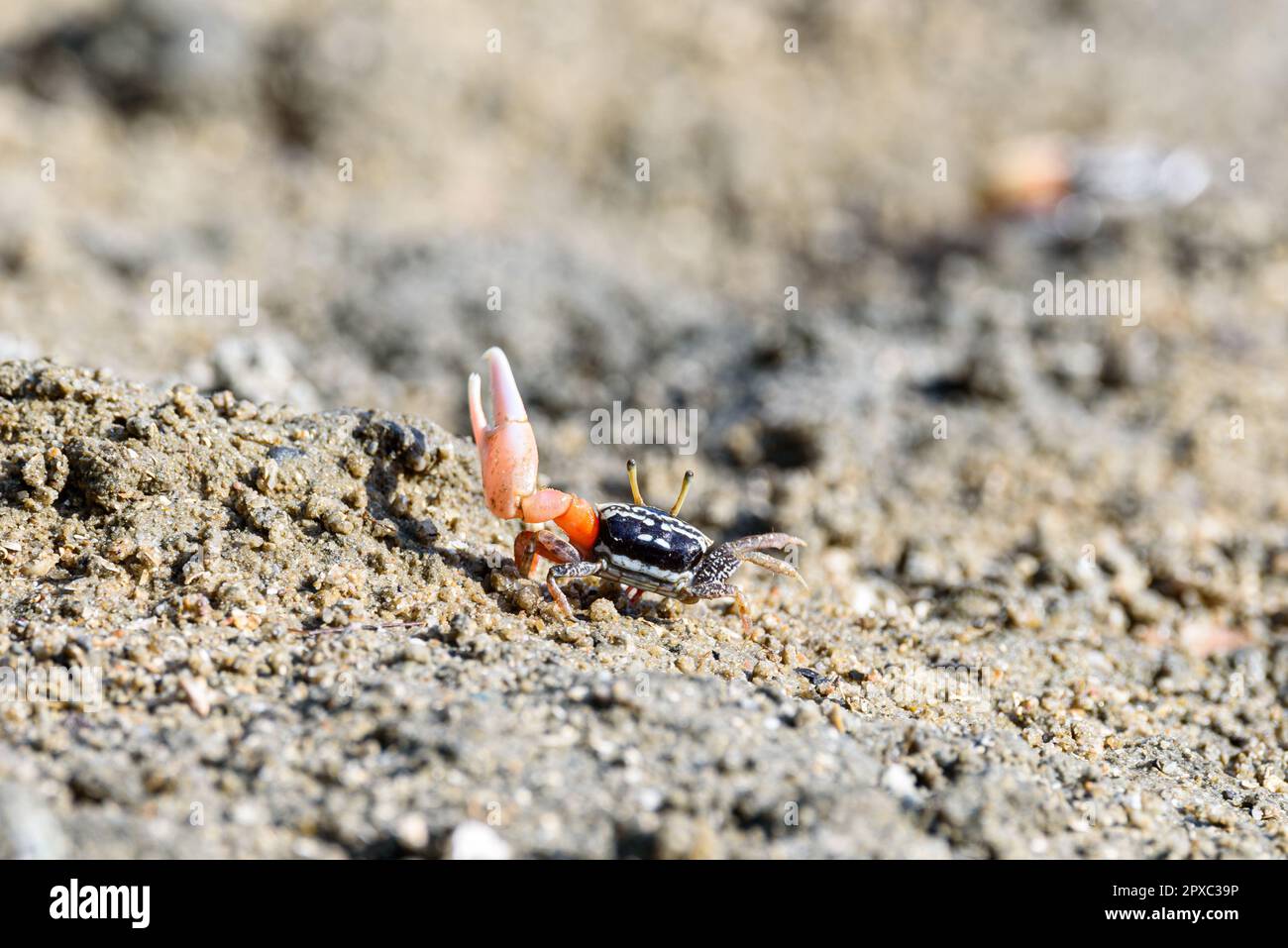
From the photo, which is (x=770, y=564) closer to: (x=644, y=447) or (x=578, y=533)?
(x=578, y=533)

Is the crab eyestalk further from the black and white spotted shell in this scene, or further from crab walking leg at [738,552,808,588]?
crab walking leg at [738,552,808,588]

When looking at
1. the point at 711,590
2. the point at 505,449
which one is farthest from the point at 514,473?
the point at 711,590

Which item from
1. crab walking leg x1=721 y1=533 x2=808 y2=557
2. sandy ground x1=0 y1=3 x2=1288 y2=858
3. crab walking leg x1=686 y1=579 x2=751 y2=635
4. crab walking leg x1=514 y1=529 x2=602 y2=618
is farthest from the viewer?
crab walking leg x1=721 y1=533 x2=808 y2=557

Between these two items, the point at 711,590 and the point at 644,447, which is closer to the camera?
the point at 711,590

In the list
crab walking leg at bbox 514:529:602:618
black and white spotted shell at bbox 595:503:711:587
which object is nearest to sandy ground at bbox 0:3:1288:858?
crab walking leg at bbox 514:529:602:618

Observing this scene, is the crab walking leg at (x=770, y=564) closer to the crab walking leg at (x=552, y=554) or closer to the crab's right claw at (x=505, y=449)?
A: the crab walking leg at (x=552, y=554)

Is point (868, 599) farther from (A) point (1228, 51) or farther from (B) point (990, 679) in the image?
(A) point (1228, 51)

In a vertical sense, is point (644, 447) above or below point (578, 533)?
above

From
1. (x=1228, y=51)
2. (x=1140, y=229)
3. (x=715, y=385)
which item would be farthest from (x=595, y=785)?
(x=1228, y=51)

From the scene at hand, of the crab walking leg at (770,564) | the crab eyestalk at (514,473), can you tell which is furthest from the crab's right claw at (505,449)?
the crab walking leg at (770,564)
